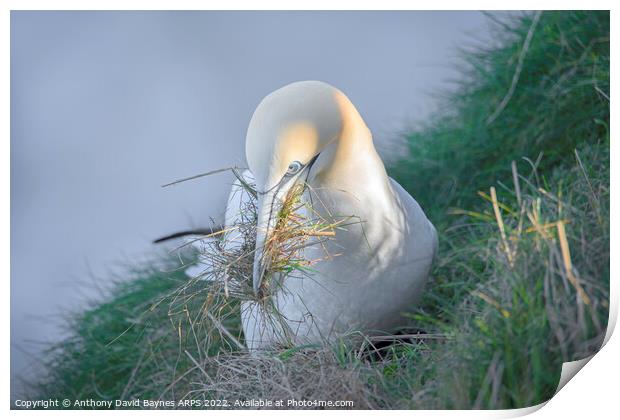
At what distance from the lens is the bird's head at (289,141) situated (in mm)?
1959

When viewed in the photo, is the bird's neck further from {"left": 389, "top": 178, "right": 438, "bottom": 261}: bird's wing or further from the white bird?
{"left": 389, "top": 178, "right": 438, "bottom": 261}: bird's wing

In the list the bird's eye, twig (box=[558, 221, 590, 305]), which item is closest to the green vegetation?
twig (box=[558, 221, 590, 305])

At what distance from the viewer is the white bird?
1.99 m

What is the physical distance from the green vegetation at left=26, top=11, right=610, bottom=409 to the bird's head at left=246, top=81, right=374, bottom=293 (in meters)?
0.28

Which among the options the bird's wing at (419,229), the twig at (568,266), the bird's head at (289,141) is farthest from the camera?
the bird's wing at (419,229)

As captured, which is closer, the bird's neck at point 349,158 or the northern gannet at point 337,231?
the northern gannet at point 337,231

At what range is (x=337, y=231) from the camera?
2.22 meters

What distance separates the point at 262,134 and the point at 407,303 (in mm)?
646

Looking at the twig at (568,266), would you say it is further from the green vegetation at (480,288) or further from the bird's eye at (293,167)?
the bird's eye at (293,167)

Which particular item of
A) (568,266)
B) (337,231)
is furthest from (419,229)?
(568,266)

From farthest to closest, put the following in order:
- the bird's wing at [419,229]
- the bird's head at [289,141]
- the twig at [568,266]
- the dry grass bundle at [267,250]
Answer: the bird's wing at [419,229] < the dry grass bundle at [267,250] < the bird's head at [289,141] < the twig at [568,266]

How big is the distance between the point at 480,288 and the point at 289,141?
480mm

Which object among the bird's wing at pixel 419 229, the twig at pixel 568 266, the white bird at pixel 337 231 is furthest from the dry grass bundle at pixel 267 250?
the twig at pixel 568 266
